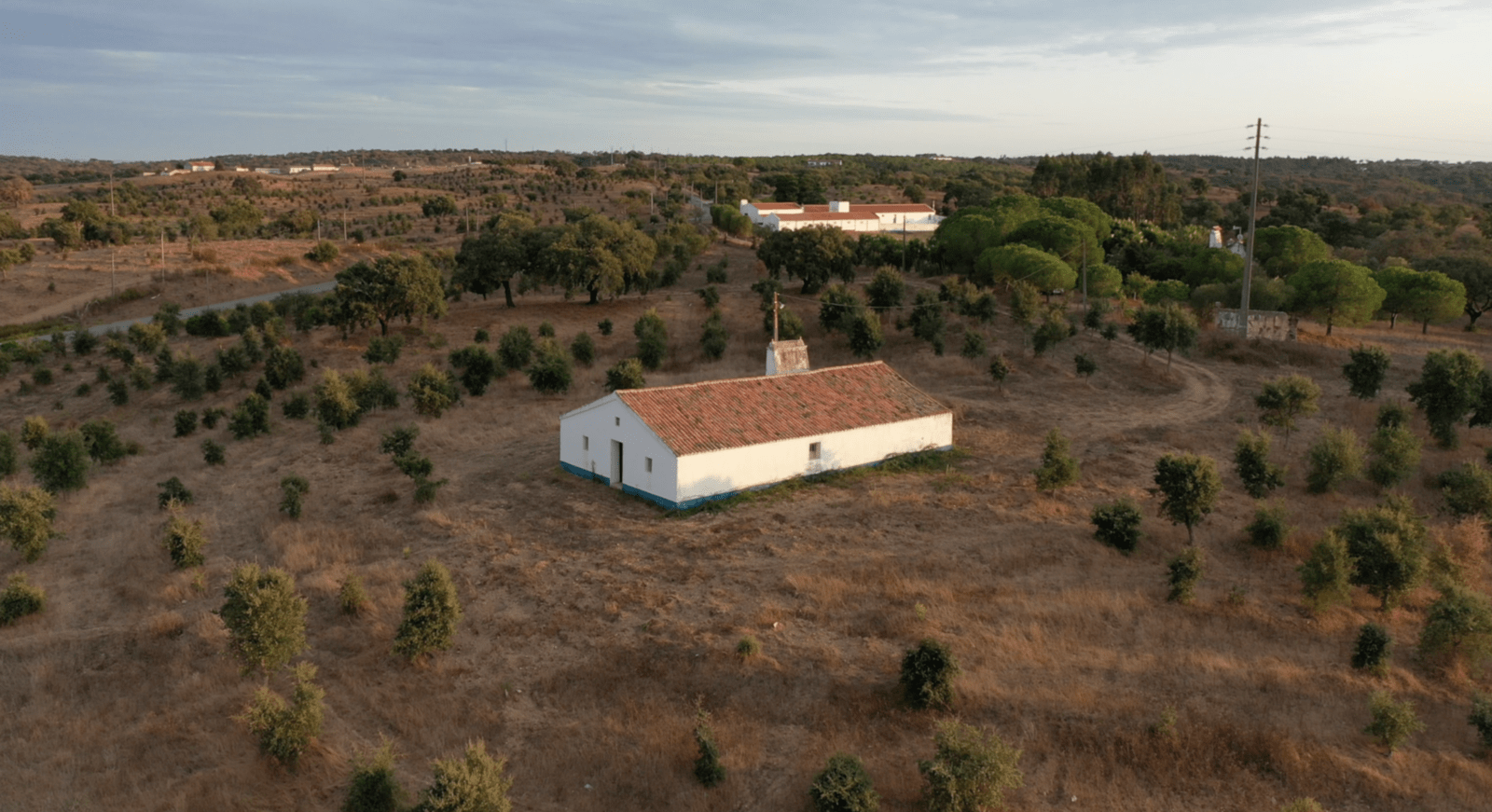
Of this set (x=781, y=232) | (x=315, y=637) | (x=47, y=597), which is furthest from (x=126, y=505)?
(x=781, y=232)

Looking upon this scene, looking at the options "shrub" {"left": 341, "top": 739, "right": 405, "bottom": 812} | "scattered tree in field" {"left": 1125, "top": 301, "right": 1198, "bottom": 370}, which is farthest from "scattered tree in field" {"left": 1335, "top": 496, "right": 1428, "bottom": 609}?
"scattered tree in field" {"left": 1125, "top": 301, "right": 1198, "bottom": 370}

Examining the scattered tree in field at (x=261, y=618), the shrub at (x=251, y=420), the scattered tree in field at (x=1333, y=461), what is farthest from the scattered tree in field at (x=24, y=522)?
the scattered tree in field at (x=1333, y=461)

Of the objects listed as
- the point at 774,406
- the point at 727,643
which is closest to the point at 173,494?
the point at 774,406

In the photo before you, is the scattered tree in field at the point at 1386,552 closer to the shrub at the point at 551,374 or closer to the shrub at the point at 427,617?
the shrub at the point at 427,617

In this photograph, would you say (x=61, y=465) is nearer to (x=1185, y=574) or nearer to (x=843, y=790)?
(x=843, y=790)

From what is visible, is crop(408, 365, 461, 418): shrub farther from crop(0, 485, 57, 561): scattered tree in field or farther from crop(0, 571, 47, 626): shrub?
crop(0, 571, 47, 626): shrub
